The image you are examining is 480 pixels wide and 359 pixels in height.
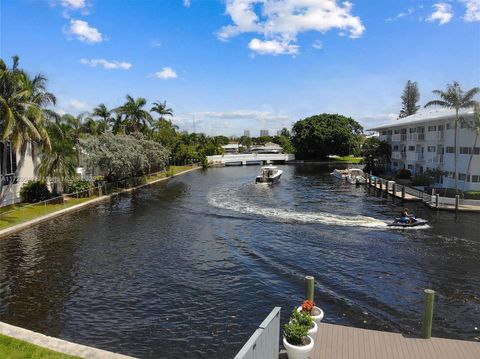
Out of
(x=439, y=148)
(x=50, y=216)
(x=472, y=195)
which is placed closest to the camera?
(x=50, y=216)

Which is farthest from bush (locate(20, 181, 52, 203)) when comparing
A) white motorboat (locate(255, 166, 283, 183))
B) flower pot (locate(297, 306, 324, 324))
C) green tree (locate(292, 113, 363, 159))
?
green tree (locate(292, 113, 363, 159))

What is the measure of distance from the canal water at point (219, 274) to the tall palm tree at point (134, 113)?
4031cm

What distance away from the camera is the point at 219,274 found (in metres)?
21.8

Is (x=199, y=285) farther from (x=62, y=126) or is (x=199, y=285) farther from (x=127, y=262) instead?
(x=62, y=126)

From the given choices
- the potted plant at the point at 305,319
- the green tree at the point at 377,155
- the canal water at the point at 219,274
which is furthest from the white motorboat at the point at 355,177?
the potted plant at the point at 305,319

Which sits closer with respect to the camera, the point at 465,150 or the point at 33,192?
the point at 33,192

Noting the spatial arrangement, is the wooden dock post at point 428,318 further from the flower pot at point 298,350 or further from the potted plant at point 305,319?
the flower pot at point 298,350

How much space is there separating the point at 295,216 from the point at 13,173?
92.7 feet

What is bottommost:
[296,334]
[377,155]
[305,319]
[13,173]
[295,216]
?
[295,216]

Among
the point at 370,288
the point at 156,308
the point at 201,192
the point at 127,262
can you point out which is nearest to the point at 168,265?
the point at 127,262

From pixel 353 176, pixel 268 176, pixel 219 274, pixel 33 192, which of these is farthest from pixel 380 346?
pixel 268 176

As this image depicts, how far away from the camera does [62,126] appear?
147ft

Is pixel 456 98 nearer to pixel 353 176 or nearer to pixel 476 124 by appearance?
pixel 476 124

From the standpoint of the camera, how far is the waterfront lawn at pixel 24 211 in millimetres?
32688
